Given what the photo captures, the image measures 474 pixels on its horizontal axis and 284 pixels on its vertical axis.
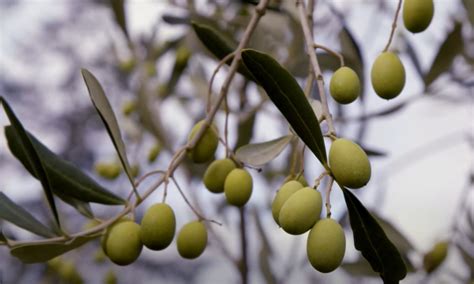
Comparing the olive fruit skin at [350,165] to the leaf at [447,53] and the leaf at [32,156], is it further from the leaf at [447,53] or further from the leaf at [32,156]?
the leaf at [447,53]

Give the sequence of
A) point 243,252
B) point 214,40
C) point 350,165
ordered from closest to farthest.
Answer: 1. point 350,165
2. point 214,40
3. point 243,252

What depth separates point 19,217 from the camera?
0.62 meters

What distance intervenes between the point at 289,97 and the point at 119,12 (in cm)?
61

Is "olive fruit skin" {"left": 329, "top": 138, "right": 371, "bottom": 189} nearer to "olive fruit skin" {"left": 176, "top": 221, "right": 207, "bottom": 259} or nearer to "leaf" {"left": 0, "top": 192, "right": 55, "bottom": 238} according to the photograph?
"olive fruit skin" {"left": 176, "top": 221, "right": 207, "bottom": 259}

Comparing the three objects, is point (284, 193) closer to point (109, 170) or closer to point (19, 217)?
point (19, 217)

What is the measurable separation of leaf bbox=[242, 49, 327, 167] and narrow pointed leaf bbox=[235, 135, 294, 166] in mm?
77

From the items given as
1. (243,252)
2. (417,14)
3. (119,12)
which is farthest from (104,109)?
(243,252)

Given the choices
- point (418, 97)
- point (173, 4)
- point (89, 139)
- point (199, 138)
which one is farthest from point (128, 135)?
point (89, 139)

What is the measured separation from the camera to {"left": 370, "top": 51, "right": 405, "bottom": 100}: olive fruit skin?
565 mm

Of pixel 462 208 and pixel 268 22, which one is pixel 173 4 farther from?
pixel 462 208

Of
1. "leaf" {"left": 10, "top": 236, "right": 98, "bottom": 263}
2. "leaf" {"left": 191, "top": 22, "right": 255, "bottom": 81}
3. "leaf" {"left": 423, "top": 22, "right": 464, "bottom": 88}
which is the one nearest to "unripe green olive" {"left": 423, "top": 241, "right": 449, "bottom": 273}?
"leaf" {"left": 423, "top": 22, "right": 464, "bottom": 88}

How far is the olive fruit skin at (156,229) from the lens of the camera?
1.90 ft

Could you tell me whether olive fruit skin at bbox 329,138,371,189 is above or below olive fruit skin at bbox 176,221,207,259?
above

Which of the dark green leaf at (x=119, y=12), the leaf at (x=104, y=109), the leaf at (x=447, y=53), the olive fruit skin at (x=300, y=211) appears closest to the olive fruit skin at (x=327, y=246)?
the olive fruit skin at (x=300, y=211)
